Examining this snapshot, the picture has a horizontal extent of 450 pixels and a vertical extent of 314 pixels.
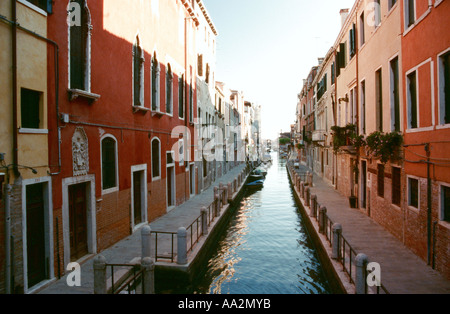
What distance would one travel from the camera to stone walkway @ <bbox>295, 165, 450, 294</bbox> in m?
6.68

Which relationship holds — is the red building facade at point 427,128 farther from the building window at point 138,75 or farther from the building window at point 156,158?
the building window at point 156,158

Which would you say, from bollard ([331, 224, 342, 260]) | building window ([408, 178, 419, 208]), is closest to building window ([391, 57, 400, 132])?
building window ([408, 178, 419, 208])

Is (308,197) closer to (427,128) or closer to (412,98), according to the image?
(412,98)

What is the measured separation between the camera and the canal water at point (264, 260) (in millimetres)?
8914

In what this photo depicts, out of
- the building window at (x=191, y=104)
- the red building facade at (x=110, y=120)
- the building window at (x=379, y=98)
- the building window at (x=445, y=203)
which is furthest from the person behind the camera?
the building window at (x=191, y=104)

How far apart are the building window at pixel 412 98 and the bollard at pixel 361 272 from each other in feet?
15.2

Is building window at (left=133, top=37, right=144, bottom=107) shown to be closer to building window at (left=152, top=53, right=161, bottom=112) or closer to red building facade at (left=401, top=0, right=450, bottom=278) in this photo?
building window at (left=152, top=53, right=161, bottom=112)

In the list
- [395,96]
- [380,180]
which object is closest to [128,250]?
[380,180]

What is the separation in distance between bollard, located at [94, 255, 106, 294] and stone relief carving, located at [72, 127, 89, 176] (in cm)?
278

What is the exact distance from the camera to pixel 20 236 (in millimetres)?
6160

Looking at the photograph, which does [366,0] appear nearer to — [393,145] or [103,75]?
[393,145]

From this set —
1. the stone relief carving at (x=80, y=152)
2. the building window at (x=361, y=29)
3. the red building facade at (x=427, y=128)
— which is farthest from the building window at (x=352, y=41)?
the stone relief carving at (x=80, y=152)

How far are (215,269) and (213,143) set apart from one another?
18.5m
